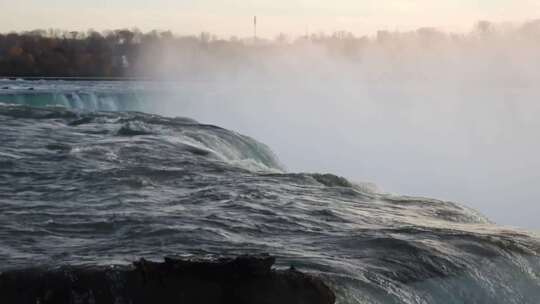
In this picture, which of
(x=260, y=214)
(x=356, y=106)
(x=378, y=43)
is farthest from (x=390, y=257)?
(x=378, y=43)

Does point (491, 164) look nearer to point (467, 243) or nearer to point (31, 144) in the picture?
point (31, 144)

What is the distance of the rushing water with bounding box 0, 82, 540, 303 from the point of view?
751 centimetres

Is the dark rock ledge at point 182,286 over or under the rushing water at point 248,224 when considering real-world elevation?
over

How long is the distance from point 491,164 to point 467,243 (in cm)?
1818

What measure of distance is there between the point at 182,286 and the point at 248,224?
10.5 ft

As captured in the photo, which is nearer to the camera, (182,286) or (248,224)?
(182,286)

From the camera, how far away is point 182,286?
6273 millimetres

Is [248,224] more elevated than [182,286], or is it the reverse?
[182,286]

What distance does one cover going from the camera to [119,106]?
3559 centimetres

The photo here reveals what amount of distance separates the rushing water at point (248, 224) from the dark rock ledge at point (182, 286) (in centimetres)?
49

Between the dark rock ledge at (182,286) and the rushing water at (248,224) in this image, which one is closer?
the dark rock ledge at (182,286)

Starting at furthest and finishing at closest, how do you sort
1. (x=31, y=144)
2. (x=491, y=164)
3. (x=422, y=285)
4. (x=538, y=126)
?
1. (x=538, y=126)
2. (x=491, y=164)
3. (x=31, y=144)
4. (x=422, y=285)

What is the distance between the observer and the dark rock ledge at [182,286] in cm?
618

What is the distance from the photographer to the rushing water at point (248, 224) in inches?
296
